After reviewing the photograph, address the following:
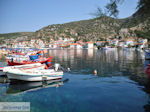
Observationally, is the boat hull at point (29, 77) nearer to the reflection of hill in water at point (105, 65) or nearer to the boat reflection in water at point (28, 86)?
the boat reflection in water at point (28, 86)

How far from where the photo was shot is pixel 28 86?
15430 millimetres

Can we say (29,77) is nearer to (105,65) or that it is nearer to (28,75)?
(28,75)

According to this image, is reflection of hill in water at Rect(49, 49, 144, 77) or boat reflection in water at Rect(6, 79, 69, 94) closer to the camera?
boat reflection in water at Rect(6, 79, 69, 94)

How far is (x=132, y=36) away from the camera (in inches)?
6777

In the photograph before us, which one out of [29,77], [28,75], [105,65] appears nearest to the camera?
[28,75]

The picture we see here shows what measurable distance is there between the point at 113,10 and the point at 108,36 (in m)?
196

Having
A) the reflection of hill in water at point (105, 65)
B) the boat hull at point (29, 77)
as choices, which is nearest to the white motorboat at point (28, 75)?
the boat hull at point (29, 77)

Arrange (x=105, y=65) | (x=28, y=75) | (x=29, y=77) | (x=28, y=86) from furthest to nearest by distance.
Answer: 1. (x=105, y=65)
2. (x=29, y=77)
3. (x=28, y=75)
4. (x=28, y=86)

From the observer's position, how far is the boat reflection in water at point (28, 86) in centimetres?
1410

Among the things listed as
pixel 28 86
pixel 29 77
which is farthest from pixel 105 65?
pixel 28 86

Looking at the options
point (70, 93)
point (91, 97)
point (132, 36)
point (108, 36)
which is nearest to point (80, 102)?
point (91, 97)

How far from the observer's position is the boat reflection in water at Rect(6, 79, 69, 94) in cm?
Answer: 1410

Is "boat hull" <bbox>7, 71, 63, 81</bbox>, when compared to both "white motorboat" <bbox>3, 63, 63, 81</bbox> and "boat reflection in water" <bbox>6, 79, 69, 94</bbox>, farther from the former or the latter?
"boat reflection in water" <bbox>6, 79, 69, 94</bbox>

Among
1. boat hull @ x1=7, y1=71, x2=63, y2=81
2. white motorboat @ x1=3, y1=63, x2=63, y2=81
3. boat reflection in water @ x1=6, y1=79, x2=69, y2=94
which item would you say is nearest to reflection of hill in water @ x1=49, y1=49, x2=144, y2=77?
white motorboat @ x1=3, y1=63, x2=63, y2=81
